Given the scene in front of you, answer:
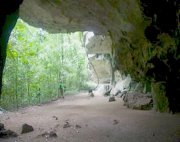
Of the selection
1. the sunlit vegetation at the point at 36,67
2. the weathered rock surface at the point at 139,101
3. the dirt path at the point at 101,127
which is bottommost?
the dirt path at the point at 101,127

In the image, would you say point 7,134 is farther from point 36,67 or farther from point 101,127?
point 36,67

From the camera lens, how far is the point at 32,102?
53.6 feet

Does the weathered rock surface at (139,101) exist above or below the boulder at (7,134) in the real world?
above

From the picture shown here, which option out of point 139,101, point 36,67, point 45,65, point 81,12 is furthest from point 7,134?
point 45,65

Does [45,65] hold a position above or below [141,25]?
below

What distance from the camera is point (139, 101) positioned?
13359 millimetres

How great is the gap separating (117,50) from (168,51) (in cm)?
437

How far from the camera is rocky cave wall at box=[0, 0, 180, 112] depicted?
346 inches

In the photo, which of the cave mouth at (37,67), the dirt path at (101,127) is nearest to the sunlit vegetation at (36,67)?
the cave mouth at (37,67)

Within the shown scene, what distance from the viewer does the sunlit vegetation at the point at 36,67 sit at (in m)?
14.7

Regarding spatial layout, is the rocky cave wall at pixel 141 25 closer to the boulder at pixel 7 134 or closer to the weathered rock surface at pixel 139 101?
the weathered rock surface at pixel 139 101

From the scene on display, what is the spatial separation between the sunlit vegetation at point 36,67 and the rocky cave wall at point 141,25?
263 cm

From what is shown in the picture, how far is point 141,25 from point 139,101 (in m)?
5.08

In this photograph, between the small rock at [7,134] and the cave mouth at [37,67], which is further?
the cave mouth at [37,67]
